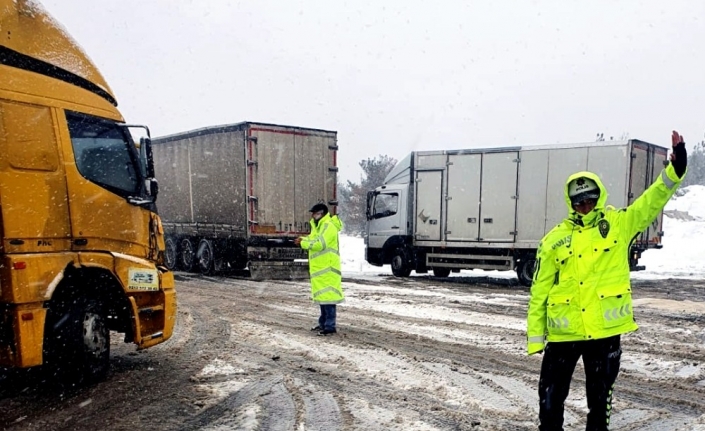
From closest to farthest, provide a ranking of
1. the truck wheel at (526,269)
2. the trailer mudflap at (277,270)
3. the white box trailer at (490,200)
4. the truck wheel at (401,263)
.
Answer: the white box trailer at (490,200) < the truck wheel at (526,269) < the trailer mudflap at (277,270) < the truck wheel at (401,263)

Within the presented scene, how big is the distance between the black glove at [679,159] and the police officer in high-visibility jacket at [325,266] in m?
4.94

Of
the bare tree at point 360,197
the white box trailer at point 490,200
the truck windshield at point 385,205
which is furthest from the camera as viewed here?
the bare tree at point 360,197

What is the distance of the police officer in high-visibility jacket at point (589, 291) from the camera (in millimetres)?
3230

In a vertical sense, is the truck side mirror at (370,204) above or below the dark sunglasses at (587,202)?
below

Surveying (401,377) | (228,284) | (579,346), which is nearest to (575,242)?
(579,346)

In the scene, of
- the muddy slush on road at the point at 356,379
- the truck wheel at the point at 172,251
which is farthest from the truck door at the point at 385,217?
the muddy slush on road at the point at 356,379

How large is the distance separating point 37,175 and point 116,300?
4.93 feet

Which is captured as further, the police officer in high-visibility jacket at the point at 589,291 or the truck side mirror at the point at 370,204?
the truck side mirror at the point at 370,204

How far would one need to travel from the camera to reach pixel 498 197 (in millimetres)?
13953

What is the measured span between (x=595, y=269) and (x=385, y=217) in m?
13.1

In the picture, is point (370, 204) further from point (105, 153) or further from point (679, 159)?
point (679, 159)

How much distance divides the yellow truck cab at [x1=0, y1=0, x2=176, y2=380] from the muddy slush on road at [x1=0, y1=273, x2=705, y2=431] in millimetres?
560

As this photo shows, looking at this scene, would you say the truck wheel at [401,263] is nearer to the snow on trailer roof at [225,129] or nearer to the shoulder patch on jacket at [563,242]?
the snow on trailer roof at [225,129]

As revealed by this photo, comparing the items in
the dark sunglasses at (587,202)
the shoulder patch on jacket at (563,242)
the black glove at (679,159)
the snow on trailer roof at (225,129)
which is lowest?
the shoulder patch on jacket at (563,242)
